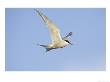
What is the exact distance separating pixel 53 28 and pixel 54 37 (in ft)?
0.24

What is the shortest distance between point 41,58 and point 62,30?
0.93ft

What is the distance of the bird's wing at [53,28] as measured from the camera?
2014mm

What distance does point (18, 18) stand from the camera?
81.3 inches

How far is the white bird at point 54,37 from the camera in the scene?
6.60 feet

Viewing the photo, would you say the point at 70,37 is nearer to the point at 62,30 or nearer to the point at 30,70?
the point at 62,30

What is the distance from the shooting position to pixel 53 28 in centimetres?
203

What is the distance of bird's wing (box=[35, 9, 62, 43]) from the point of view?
6.61 ft

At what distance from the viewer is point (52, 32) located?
202 centimetres

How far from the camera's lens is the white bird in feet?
6.60

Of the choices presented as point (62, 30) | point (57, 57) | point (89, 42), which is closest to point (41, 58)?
point (57, 57)

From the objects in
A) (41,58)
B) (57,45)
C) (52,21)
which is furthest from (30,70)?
(52,21)
